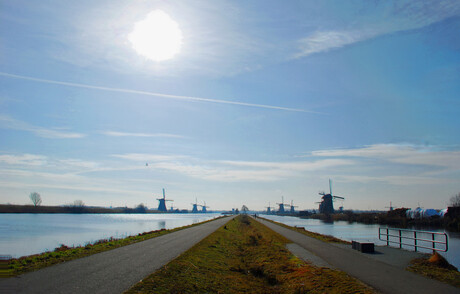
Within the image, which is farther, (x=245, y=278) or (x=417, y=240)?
(x=417, y=240)

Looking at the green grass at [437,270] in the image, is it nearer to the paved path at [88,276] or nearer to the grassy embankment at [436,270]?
the grassy embankment at [436,270]

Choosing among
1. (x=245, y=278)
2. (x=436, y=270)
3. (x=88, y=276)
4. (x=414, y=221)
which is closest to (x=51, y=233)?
(x=88, y=276)

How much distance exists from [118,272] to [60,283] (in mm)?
2651

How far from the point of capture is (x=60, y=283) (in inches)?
441

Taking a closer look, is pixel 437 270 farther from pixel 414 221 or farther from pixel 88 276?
pixel 414 221

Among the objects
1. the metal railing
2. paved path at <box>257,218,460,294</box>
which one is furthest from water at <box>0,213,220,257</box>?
the metal railing

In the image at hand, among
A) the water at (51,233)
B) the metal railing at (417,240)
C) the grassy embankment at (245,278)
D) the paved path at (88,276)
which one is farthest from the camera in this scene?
the water at (51,233)

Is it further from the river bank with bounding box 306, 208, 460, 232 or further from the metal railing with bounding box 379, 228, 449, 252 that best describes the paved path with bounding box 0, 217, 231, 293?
the river bank with bounding box 306, 208, 460, 232

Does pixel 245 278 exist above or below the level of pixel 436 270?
below

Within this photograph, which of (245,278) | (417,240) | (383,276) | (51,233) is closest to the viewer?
(383,276)

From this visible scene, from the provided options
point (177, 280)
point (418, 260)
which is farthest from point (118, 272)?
point (418, 260)

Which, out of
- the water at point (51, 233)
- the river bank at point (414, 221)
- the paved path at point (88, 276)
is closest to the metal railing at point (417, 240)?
the paved path at point (88, 276)

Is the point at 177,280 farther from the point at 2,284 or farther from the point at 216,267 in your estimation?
the point at 2,284

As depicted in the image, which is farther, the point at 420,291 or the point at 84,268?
the point at 84,268
